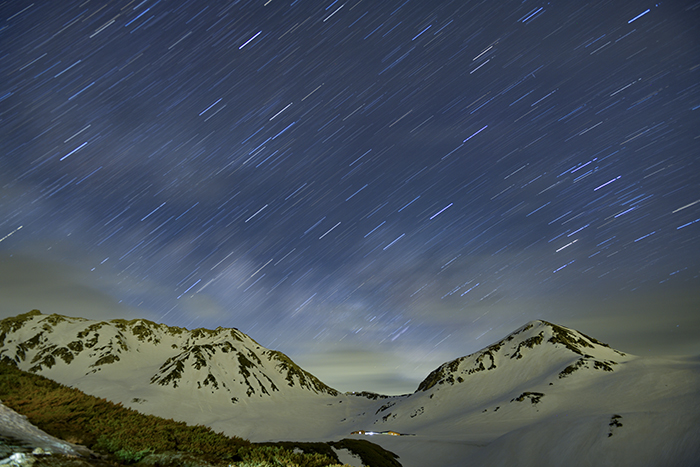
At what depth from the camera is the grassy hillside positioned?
875 centimetres

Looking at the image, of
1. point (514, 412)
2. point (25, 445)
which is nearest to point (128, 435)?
point (25, 445)

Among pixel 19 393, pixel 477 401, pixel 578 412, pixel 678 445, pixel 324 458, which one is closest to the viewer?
pixel 324 458

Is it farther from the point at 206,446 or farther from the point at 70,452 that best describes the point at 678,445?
the point at 70,452

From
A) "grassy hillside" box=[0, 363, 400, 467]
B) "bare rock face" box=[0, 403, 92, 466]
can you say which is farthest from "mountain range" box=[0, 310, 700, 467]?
"bare rock face" box=[0, 403, 92, 466]

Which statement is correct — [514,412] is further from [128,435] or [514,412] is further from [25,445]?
[25,445]

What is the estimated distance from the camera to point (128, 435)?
9719mm

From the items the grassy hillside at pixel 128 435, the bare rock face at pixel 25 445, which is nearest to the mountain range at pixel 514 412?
the grassy hillside at pixel 128 435

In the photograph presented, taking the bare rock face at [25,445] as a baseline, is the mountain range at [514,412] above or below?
below

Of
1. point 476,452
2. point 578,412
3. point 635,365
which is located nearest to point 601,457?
point 476,452

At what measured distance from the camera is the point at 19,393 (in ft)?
36.8

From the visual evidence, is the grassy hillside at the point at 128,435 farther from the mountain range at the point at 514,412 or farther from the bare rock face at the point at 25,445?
the mountain range at the point at 514,412

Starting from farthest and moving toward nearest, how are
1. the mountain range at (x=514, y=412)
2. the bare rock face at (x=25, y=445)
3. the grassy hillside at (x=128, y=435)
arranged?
the mountain range at (x=514, y=412), the grassy hillside at (x=128, y=435), the bare rock face at (x=25, y=445)

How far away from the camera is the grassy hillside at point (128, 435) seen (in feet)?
28.7

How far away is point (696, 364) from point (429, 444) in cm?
15707
